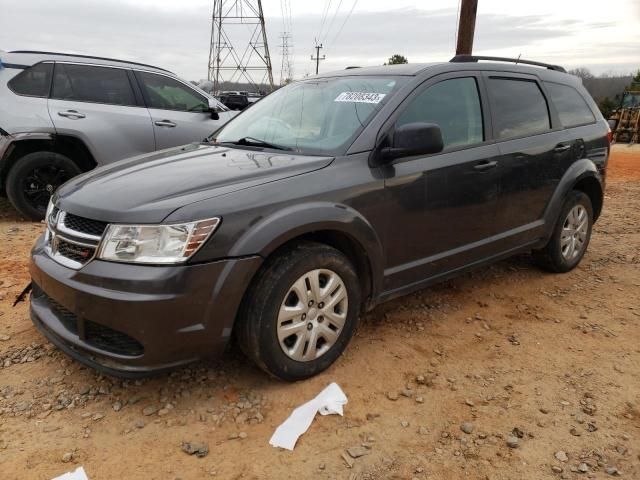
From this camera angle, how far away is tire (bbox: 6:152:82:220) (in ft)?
18.5

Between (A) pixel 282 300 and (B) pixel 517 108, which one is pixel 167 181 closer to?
(A) pixel 282 300

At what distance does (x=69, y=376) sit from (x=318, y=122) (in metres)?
2.07

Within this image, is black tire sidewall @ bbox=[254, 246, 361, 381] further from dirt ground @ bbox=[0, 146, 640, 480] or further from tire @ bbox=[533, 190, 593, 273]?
tire @ bbox=[533, 190, 593, 273]

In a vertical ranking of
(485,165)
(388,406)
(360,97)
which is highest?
(360,97)

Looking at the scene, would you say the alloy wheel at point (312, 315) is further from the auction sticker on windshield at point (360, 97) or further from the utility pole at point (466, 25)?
the utility pole at point (466, 25)

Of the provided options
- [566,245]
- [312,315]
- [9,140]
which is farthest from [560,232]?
[9,140]

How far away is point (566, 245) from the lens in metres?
4.54

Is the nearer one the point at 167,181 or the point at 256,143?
the point at 167,181

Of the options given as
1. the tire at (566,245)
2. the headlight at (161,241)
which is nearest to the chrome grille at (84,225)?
the headlight at (161,241)

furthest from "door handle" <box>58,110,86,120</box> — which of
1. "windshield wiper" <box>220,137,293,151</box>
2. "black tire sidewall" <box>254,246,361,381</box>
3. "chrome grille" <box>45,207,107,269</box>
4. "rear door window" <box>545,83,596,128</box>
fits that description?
"rear door window" <box>545,83,596,128</box>

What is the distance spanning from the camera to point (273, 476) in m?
2.21

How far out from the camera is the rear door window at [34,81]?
570cm

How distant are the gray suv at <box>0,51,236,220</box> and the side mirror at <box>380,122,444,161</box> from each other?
409 centimetres

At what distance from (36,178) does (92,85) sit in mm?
1264
